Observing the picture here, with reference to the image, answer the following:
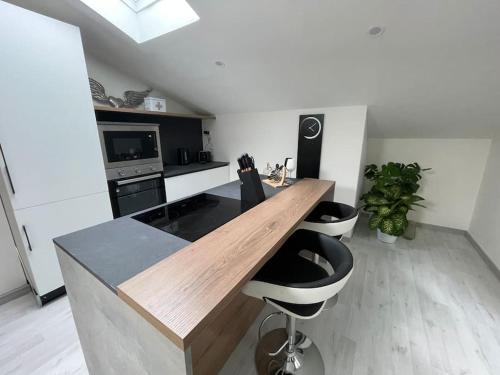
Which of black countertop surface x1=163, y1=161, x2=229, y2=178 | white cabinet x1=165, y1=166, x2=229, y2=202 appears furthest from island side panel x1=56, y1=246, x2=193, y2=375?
black countertop surface x1=163, y1=161, x2=229, y2=178

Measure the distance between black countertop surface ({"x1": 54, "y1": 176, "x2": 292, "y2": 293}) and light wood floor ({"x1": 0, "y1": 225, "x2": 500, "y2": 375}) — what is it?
99 cm

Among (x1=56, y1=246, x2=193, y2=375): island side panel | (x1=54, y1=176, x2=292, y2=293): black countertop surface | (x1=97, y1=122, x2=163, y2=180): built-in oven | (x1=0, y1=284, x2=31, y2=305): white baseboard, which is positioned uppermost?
(x1=97, y1=122, x2=163, y2=180): built-in oven

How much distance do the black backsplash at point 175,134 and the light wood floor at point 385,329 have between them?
2.22 m

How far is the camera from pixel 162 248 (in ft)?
2.85

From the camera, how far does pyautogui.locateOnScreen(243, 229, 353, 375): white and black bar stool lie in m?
0.78

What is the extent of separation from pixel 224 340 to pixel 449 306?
73.7 inches

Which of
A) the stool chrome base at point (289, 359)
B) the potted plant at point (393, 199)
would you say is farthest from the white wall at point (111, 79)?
the potted plant at point (393, 199)

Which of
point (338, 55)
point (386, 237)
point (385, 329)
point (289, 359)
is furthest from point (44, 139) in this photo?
point (386, 237)

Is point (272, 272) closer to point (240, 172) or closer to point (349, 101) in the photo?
point (240, 172)

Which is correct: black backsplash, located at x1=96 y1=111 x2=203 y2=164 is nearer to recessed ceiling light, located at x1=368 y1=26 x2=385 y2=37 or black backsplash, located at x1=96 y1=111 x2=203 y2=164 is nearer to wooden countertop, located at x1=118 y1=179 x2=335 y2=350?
wooden countertop, located at x1=118 y1=179 x2=335 y2=350

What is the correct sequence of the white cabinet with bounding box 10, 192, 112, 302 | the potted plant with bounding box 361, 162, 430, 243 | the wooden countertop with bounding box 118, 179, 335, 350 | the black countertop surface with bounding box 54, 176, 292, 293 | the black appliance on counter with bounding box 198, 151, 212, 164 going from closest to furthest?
1. the wooden countertop with bounding box 118, 179, 335, 350
2. the black countertop surface with bounding box 54, 176, 292, 293
3. the white cabinet with bounding box 10, 192, 112, 302
4. the potted plant with bounding box 361, 162, 430, 243
5. the black appliance on counter with bounding box 198, 151, 212, 164

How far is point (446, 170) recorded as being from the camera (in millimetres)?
2875

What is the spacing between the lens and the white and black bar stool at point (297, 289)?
78cm

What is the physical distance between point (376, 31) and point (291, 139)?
1503 millimetres
